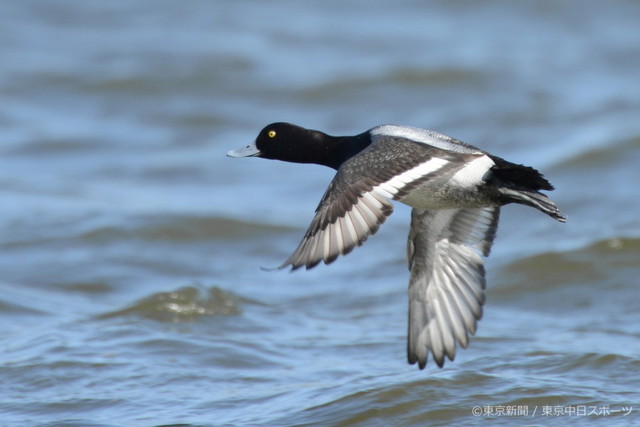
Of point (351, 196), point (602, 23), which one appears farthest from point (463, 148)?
point (602, 23)

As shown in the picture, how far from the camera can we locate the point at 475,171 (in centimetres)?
604

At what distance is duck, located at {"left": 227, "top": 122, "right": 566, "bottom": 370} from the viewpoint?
5305 millimetres

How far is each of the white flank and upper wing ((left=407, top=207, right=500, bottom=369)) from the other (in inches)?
31.6

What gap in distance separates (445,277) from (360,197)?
4.93ft

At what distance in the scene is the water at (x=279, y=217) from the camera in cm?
675

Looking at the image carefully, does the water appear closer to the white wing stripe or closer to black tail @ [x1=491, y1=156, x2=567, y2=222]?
black tail @ [x1=491, y1=156, x2=567, y2=222]

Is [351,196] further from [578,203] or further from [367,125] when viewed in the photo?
[367,125]

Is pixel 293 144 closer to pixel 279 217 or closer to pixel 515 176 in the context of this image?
pixel 515 176

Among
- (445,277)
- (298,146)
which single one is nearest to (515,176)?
(445,277)

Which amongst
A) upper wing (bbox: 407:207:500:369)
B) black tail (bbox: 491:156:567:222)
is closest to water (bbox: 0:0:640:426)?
upper wing (bbox: 407:207:500:369)

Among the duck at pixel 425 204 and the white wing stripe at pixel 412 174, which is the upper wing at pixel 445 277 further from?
the white wing stripe at pixel 412 174

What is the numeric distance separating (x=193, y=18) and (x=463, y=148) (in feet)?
35.1

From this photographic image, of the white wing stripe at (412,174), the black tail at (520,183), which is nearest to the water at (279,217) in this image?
the black tail at (520,183)

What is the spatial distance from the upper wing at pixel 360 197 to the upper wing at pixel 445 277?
103cm
